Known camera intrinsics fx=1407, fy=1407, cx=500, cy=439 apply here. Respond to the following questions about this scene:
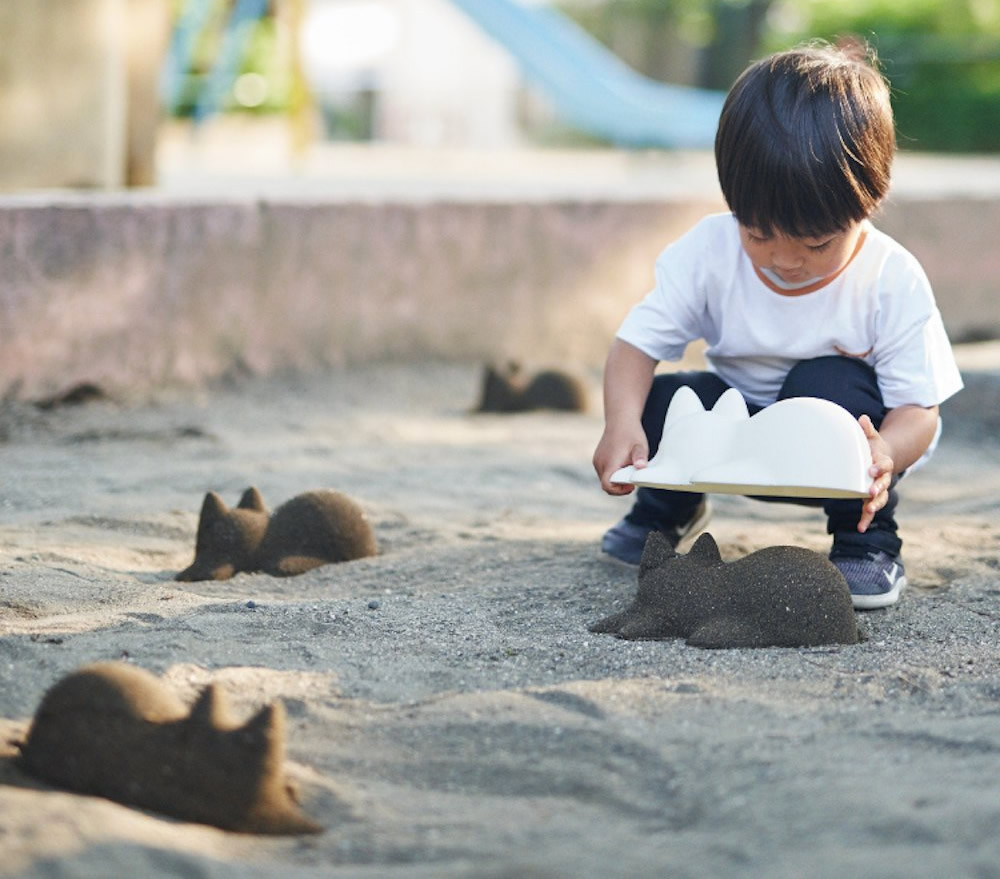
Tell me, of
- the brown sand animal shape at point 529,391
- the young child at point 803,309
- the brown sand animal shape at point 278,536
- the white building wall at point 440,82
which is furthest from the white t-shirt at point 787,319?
the white building wall at point 440,82

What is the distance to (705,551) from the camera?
7.38 ft

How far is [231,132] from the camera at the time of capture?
1498cm

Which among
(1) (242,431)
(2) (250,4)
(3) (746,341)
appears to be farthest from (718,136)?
(2) (250,4)

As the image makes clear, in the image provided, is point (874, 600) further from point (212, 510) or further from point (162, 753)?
point (162, 753)

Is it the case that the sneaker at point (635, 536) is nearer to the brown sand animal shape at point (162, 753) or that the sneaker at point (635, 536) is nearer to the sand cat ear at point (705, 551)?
the sand cat ear at point (705, 551)

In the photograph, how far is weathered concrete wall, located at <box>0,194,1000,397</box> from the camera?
12.9ft

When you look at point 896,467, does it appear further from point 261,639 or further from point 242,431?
point 242,431

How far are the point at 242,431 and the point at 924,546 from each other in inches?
74.6

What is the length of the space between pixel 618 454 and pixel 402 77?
63.0 ft

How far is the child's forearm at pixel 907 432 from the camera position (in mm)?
2348

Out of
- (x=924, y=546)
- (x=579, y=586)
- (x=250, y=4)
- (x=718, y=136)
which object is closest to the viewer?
(x=718, y=136)

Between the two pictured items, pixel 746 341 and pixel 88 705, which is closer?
pixel 88 705

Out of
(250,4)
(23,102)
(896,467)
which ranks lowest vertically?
(896,467)

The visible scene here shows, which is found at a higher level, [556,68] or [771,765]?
[556,68]
